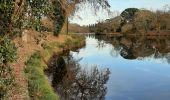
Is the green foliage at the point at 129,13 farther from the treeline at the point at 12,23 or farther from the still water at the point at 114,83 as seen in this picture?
the treeline at the point at 12,23

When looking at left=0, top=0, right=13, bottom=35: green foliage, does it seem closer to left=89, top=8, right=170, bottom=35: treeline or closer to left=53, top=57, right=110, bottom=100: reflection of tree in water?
left=53, top=57, right=110, bottom=100: reflection of tree in water

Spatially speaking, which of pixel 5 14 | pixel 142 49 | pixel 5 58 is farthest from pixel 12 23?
pixel 142 49

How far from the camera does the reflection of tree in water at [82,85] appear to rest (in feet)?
60.8

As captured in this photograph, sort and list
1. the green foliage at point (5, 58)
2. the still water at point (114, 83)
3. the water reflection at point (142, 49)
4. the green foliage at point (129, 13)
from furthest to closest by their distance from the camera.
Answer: the green foliage at point (129, 13) → the water reflection at point (142, 49) → the still water at point (114, 83) → the green foliage at point (5, 58)

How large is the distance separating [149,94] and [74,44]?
106ft

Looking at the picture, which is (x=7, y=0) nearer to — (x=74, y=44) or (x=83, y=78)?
(x=83, y=78)

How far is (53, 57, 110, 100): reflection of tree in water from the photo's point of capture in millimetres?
18531

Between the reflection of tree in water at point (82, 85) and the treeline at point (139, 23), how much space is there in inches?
2851

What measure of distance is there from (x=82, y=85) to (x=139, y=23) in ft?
266

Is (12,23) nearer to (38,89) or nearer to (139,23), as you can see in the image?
(38,89)

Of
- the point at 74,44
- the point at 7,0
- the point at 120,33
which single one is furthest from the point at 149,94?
the point at 120,33

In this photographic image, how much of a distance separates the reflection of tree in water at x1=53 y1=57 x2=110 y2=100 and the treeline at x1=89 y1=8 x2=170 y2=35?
7242cm

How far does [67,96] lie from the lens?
1798 cm

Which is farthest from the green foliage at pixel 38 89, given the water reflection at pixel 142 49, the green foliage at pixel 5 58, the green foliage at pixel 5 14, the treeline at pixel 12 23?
the water reflection at pixel 142 49
